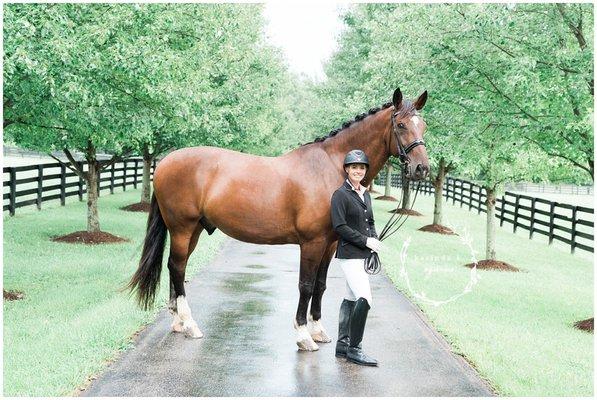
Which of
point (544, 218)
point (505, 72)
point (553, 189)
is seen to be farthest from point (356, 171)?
point (553, 189)

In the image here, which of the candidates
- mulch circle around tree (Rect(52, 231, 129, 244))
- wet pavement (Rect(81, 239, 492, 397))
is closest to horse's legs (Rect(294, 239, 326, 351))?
wet pavement (Rect(81, 239, 492, 397))

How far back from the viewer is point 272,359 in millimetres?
6148

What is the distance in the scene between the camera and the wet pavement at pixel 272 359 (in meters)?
5.32

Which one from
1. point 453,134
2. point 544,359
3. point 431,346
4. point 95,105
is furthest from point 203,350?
point 453,134

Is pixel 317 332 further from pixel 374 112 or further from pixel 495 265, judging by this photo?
pixel 495 265

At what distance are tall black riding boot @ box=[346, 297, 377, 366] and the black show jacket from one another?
0.47 meters

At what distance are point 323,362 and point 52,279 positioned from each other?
6.25m

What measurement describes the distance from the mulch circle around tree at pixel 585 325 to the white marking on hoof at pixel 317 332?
4561 mm

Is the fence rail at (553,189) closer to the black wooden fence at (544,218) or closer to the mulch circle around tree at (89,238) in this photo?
the black wooden fence at (544,218)

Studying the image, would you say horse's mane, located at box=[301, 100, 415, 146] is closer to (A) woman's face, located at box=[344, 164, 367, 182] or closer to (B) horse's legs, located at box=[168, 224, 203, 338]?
(A) woman's face, located at box=[344, 164, 367, 182]

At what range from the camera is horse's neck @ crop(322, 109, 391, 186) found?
6.45 meters

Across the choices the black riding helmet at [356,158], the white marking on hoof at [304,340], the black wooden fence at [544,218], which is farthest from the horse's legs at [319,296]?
the black wooden fence at [544,218]

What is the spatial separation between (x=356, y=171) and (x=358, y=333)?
1.56 meters

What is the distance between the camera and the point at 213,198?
Result: 6871mm
